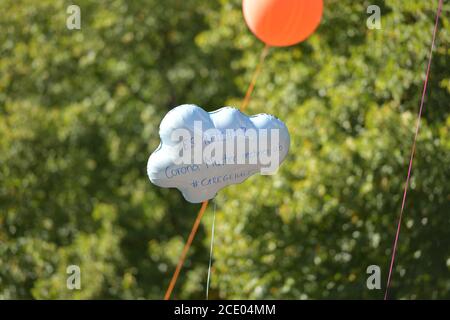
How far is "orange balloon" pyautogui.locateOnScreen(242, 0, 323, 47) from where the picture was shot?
27.9ft

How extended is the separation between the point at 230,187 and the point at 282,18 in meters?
2.52

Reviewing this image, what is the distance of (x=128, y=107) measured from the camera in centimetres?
1318

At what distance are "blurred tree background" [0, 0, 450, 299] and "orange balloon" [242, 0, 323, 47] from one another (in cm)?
136

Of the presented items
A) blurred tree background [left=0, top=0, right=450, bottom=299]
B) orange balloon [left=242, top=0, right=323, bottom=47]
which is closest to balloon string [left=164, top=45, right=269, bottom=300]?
blurred tree background [left=0, top=0, right=450, bottom=299]

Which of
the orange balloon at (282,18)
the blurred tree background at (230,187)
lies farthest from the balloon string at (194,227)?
the orange balloon at (282,18)

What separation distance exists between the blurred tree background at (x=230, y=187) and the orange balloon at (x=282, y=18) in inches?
53.7

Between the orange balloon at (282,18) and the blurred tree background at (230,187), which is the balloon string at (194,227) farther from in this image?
the orange balloon at (282,18)

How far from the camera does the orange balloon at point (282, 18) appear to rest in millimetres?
8516

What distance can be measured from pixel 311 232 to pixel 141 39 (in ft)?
12.7

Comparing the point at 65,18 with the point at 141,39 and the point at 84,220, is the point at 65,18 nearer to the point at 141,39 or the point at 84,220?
the point at 141,39

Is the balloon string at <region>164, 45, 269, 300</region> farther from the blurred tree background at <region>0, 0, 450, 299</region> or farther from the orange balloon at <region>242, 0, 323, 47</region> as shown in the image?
the orange balloon at <region>242, 0, 323, 47</region>

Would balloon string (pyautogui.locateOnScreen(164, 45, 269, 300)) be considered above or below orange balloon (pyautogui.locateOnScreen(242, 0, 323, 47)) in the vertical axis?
below
